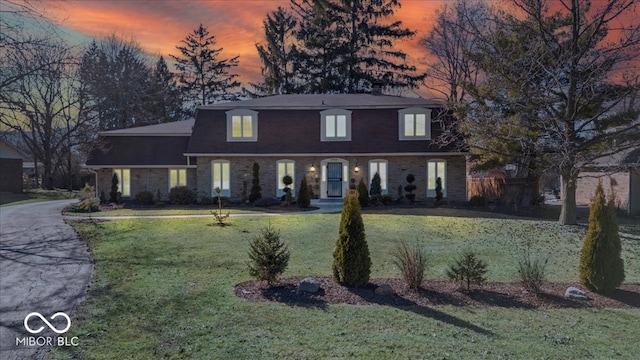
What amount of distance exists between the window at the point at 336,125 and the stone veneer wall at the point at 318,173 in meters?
1.18

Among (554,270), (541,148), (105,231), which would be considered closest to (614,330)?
(554,270)

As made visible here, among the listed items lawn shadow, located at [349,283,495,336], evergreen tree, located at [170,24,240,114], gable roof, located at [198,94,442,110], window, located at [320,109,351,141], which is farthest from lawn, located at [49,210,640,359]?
evergreen tree, located at [170,24,240,114]

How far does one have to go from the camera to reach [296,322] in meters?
5.73

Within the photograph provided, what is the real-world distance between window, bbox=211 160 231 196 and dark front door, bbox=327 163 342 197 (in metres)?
5.45

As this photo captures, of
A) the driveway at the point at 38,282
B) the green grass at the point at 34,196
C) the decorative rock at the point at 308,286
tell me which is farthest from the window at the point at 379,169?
the green grass at the point at 34,196

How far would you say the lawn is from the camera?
16.1ft

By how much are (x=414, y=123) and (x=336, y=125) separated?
4221mm

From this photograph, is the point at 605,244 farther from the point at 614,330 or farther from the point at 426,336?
the point at 426,336

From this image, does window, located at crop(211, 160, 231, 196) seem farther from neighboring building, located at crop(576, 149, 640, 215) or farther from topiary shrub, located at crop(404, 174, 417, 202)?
neighboring building, located at crop(576, 149, 640, 215)

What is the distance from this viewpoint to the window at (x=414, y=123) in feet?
75.1

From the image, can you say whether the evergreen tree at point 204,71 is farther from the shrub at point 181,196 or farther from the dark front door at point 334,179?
the dark front door at point 334,179

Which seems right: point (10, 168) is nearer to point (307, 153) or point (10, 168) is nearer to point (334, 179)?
point (307, 153)

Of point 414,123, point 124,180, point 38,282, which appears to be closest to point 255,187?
point 124,180

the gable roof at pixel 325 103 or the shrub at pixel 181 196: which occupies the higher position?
the gable roof at pixel 325 103
